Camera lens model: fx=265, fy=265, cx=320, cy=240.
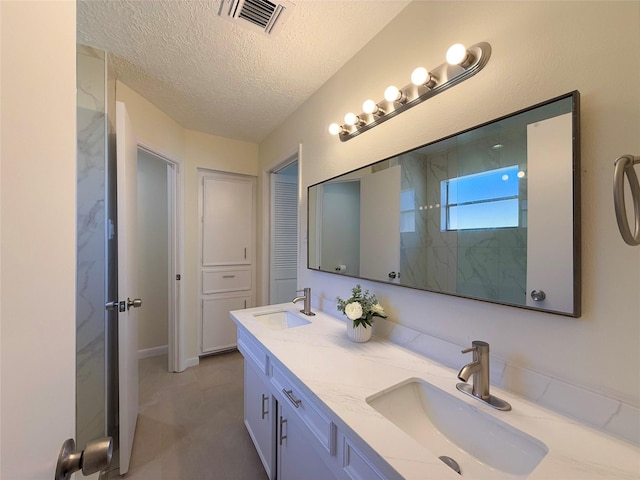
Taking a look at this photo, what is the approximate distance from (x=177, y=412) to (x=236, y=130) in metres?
2.53

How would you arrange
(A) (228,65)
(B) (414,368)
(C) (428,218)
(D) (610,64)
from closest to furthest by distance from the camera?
(D) (610,64), (B) (414,368), (C) (428,218), (A) (228,65)

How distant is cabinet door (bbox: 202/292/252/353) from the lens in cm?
284

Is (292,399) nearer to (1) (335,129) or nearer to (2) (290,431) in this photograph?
(2) (290,431)

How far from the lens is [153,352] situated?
119 inches

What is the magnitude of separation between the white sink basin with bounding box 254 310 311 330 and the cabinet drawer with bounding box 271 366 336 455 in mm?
549

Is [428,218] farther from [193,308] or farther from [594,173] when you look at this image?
[193,308]

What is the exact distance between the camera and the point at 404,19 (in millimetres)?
1246

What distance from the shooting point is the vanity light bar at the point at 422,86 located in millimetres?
958

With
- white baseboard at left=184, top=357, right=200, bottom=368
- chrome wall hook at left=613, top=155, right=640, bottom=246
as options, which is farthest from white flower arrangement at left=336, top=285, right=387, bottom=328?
white baseboard at left=184, top=357, right=200, bottom=368

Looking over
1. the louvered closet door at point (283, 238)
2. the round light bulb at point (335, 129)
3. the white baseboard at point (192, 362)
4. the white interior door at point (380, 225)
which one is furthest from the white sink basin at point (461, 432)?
the white baseboard at point (192, 362)

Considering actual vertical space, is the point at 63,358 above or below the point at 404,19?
below

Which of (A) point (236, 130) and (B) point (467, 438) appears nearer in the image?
(B) point (467, 438)

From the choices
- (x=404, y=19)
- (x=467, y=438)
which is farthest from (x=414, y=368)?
(x=404, y=19)

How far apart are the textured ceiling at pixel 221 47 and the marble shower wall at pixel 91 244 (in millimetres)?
218
